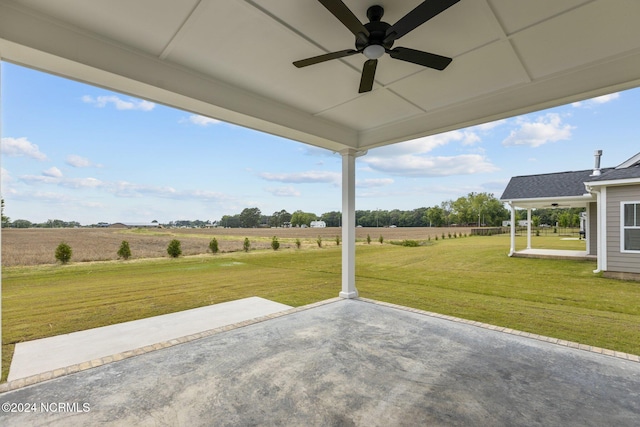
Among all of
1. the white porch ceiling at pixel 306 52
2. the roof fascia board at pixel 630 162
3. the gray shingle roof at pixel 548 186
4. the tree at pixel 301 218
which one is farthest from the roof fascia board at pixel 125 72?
the gray shingle roof at pixel 548 186

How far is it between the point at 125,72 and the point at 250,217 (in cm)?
370

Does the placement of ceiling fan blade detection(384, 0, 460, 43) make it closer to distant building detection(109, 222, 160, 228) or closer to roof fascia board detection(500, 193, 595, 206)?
distant building detection(109, 222, 160, 228)

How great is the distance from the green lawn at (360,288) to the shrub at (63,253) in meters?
0.13

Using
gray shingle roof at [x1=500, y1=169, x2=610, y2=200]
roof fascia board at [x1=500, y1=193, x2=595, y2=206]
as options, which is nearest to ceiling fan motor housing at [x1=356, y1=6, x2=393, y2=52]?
roof fascia board at [x1=500, y1=193, x2=595, y2=206]

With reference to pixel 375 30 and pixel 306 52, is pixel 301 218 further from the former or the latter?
pixel 375 30

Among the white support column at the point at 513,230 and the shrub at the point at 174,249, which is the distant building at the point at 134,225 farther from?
the white support column at the point at 513,230

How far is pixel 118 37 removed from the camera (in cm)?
203

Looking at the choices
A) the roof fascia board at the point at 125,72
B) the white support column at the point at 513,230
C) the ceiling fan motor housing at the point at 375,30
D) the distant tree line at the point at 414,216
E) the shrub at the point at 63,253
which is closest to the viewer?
the ceiling fan motor housing at the point at 375,30

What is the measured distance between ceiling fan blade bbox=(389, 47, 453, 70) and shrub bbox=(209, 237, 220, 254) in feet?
14.9

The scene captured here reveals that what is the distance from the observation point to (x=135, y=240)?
4352 millimetres

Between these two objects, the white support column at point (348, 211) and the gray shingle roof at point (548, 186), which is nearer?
the white support column at point (348, 211)

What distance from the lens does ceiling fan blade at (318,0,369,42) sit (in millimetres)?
1366

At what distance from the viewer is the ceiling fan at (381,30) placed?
141cm

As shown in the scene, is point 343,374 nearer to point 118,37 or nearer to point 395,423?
point 395,423
